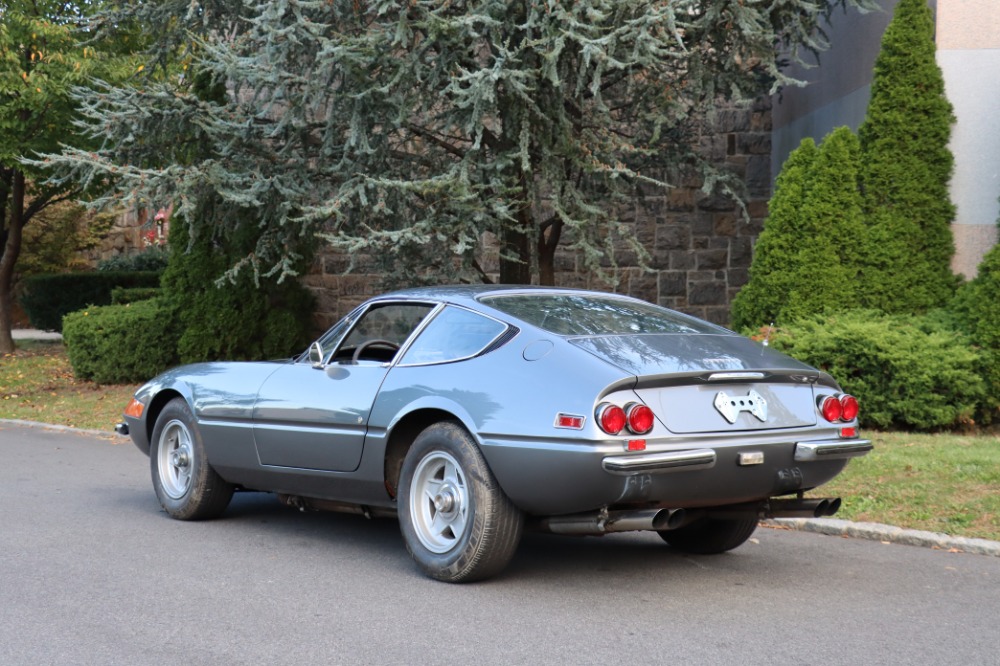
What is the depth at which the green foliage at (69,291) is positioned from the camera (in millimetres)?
24938

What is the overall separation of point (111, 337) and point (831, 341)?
33.3 ft

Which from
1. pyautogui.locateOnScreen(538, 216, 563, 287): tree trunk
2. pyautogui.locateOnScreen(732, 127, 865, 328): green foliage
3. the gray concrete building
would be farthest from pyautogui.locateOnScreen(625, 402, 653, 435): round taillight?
pyautogui.locateOnScreen(538, 216, 563, 287): tree trunk

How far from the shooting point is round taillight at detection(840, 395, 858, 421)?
19.3 feet

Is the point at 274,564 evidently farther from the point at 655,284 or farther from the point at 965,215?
the point at 655,284

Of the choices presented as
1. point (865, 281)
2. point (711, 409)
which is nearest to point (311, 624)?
point (711, 409)

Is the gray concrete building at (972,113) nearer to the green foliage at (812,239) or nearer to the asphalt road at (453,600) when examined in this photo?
the green foliage at (812,239)

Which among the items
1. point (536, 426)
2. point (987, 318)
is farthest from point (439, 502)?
point (987, 318)

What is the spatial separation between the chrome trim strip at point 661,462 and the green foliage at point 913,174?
7358mm

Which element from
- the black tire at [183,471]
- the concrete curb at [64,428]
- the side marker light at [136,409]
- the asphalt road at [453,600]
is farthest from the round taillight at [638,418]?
the concrete curb at [64,428]

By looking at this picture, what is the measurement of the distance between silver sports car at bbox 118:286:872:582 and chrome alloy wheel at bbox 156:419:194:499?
0.61m

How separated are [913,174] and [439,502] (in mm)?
7936

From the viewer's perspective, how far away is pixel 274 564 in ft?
20.5

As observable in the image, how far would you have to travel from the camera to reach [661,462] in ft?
16.8

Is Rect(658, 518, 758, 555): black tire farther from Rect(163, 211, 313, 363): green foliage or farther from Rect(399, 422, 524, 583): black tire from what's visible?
Rect(163, 211, 313, 363): green foliage
